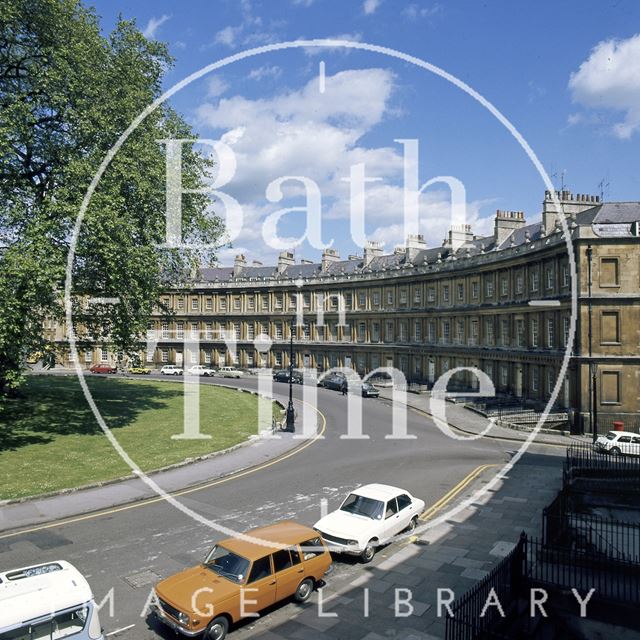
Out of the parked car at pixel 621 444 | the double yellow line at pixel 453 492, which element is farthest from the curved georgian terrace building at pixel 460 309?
the double yellow line at pixel 453 492

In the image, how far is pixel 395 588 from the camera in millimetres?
13320

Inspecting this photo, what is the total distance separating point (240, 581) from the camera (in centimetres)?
1159

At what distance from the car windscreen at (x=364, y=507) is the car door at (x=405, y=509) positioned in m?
0.82

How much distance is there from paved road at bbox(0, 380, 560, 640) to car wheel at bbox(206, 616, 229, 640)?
565 millimetres

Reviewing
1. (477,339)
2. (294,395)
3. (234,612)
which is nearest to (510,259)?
(477,339)

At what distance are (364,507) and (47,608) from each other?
366 inches

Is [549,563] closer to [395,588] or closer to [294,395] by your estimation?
[395,588]

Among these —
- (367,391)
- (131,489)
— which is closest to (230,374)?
(367,391)

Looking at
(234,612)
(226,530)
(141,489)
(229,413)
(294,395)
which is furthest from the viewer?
(294,395)

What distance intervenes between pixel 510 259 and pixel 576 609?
37.6 m

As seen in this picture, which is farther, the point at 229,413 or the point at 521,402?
the point at 521,402

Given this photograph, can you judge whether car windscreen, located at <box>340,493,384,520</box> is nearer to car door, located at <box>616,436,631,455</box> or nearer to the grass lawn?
the grass lawn

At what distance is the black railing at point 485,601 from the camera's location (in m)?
10.1

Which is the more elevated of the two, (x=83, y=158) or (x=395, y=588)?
(x=83, y=158)
